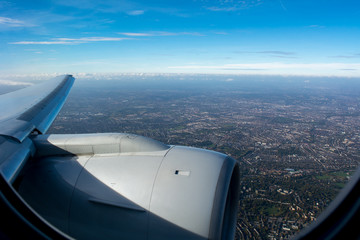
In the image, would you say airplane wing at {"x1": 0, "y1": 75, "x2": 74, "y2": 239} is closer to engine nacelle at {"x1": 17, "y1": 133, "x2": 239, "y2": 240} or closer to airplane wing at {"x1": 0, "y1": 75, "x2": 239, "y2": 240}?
airplane wing at {"x1": 0, "y1": 75, "x2": 239, "y2": 240}

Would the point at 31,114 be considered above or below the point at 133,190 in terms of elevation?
above

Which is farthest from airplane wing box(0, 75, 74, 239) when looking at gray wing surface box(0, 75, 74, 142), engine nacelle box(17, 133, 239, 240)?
engine nacelle box(17, 133, 239, 240)

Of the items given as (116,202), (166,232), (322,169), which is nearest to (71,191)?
(116,202)

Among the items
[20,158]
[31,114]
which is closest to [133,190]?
[20,158]

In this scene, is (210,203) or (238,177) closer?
(210,203)

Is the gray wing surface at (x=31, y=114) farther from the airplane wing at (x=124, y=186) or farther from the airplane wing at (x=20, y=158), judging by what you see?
the airplane wing at (x=124, y=186)

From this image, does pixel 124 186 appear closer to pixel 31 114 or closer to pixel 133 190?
pixel 133 190

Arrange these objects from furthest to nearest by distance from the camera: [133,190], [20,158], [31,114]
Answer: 1. [31,114]
2. [20,158]
3. [133,190]

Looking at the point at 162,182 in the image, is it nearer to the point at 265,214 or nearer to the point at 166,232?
the point at 166,232

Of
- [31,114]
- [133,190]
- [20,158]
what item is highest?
[31,114]
